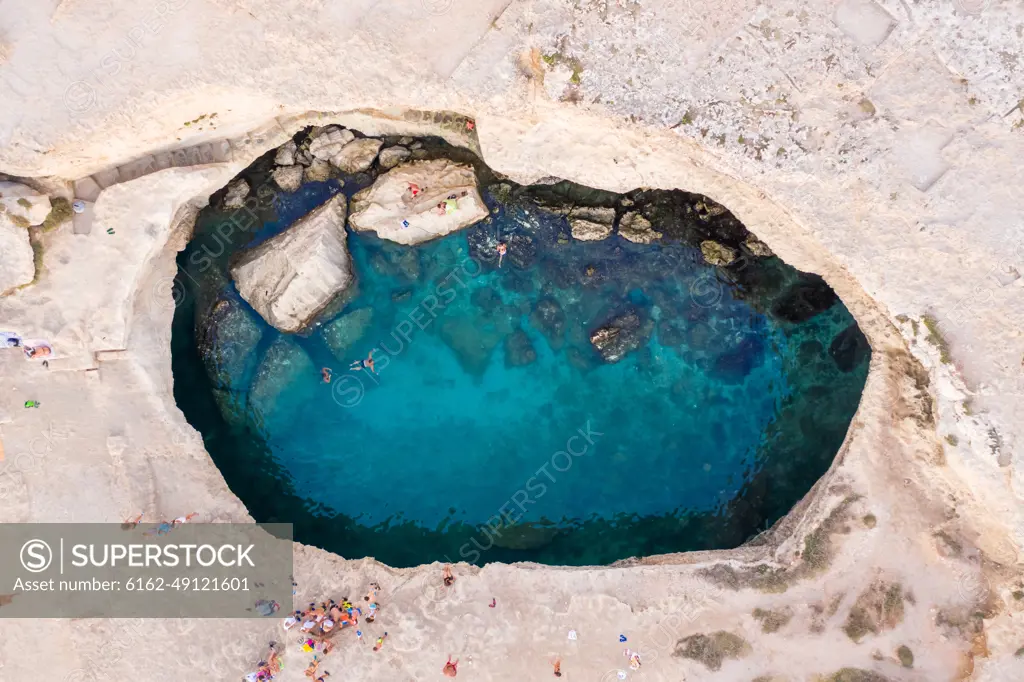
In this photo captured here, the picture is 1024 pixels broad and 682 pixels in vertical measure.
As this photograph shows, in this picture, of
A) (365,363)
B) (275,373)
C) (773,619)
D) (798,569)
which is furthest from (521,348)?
(773,619)

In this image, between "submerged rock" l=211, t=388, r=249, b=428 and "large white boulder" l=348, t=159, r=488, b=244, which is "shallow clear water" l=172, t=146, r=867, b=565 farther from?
"large white boulder" l=348, t=159, r=488, b=244

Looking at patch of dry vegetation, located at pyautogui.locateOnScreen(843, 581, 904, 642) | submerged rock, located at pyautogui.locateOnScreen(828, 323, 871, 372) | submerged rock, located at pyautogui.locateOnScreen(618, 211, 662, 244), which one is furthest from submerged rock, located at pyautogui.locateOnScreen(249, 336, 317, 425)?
patch of dry vegetation, located at pyautogui.locateOnScreen(843, 581, 904, 642)

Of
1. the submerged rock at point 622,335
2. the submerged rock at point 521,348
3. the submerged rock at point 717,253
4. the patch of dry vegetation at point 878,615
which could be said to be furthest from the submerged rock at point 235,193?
the patch of dry vegetation at point 878,615

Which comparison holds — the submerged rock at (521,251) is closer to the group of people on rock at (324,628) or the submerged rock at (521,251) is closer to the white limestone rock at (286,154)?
the white limestone rock at (286,154)

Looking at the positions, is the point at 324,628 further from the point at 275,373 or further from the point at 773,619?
the point at 773,619

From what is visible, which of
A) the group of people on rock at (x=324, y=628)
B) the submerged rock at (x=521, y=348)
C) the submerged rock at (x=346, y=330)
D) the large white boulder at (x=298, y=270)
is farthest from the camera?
the submerged rock at (x=521, y=348)
